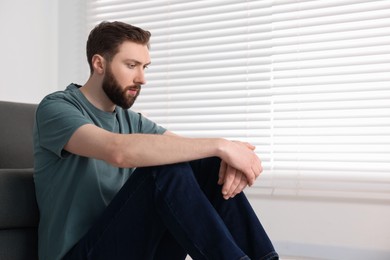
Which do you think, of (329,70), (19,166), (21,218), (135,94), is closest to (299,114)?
(329,70)

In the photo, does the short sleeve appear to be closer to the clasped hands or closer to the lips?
the lips

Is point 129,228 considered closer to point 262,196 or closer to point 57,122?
point 57,122

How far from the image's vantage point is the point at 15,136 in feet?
7.90

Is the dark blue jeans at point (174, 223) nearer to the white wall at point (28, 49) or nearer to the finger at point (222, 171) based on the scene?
A: the finger at point (222, 171)

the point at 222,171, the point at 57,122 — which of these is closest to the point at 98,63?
the point at 57,122

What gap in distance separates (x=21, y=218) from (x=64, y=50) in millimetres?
1948

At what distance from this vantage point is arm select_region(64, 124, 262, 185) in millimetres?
1562

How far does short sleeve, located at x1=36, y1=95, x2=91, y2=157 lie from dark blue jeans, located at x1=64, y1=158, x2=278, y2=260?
0.23 m

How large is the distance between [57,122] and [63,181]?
19cm

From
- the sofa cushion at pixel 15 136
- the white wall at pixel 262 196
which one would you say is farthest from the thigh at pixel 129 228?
the white wall at pixel 262 196

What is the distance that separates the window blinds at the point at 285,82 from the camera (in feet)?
8.76

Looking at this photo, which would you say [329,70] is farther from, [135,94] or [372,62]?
[135,94]

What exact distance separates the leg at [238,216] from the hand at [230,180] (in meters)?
0.05

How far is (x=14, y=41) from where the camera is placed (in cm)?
326
